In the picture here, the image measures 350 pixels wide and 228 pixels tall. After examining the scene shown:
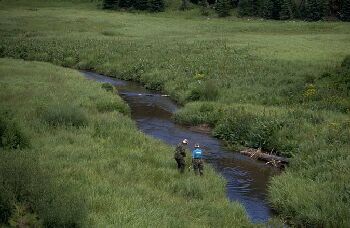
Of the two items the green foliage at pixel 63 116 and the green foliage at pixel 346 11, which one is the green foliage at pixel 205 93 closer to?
the green foliage at pixel 63 116

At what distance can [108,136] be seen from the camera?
22.8m

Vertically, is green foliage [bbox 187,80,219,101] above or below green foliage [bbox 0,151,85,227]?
below

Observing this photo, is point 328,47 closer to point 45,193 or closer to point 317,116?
point 317,116

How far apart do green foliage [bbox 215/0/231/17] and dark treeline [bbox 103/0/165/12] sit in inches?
517

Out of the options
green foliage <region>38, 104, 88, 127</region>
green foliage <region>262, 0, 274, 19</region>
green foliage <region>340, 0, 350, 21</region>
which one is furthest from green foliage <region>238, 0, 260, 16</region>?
green foliage <region>38, 104, 88, 127</region>

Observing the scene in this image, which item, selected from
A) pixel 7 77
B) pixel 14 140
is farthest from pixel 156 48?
pixel 14 140

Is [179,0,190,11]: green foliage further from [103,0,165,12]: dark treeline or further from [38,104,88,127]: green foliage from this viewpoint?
[38,104,88,127]: green foliage

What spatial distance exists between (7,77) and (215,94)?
52.6ft

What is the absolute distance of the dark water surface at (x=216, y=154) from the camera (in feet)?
59.5

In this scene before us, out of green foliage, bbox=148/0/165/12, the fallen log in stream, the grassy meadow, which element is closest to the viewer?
the grassy meadow

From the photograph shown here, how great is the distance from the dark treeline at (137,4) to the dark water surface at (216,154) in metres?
65.1

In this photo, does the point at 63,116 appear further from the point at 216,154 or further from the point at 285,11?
the point at 285,11

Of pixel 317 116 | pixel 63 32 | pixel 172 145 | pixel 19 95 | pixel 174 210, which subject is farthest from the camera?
pixel 63 32

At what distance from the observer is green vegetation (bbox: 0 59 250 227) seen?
40.5 feet
